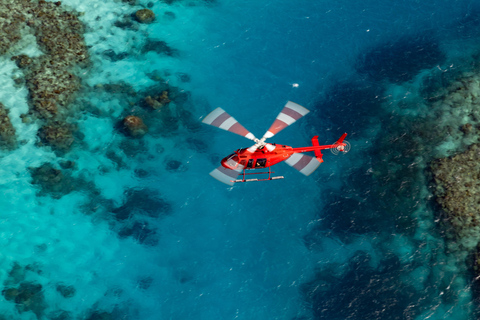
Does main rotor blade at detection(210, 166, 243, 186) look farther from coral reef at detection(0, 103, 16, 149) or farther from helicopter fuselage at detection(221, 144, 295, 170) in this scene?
coral reef at detection(0, 103, 16, 149)

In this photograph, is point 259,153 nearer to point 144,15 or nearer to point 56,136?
point 56,136

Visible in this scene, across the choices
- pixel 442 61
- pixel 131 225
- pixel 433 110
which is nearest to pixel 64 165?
pixel 131 225

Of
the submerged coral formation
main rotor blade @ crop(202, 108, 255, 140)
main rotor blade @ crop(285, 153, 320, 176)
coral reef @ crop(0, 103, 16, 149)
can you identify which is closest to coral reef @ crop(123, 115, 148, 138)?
coral reef @ crop(0, 103, 16, 149)

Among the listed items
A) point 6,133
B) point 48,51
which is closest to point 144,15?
point 48,51

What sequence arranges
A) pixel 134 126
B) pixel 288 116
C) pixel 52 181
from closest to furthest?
pixel 288 116, pixel 52 181, pixel 134 126

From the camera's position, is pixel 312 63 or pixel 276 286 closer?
pixel 276 286

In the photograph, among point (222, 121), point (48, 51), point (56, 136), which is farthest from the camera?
point (48, 51)

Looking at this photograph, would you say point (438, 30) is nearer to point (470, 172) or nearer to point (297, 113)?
point (470, 172)

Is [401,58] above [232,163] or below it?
above

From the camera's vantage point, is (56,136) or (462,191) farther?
(56,136)
